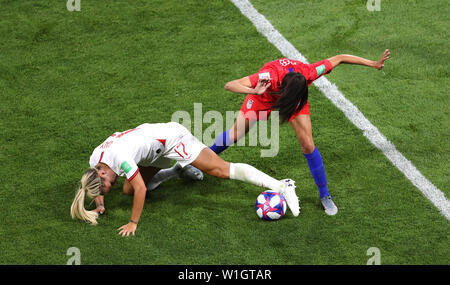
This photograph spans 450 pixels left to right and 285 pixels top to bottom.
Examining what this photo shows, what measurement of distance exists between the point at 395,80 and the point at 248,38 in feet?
6.91

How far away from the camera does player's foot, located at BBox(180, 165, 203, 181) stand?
21.7 feet

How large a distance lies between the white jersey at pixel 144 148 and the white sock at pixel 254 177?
0.39 meters

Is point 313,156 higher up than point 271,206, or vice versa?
point 313,156

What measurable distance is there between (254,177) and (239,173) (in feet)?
0.47

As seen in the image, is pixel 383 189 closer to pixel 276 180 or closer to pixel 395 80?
pixel 276 180

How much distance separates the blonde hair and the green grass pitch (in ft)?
0.39

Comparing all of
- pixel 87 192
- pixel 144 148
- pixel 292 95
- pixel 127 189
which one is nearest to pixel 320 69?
pixel 292 95

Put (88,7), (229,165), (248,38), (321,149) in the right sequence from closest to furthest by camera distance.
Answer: (229,165), (321,149), (248,38), (88,7)

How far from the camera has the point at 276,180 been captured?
618 cm

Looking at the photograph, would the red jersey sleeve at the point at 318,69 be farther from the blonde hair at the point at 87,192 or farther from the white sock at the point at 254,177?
the blonde hair at the point at 87,192

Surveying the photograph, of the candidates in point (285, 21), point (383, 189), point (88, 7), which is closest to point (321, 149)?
point (383, 189)

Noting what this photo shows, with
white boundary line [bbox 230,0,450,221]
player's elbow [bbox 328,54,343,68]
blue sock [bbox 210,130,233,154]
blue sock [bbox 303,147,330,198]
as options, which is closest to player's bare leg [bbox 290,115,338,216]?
blue sock [bbox 303,147,330,198]

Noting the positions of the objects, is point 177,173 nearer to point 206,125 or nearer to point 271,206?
point 206,125

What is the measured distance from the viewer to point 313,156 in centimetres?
601
